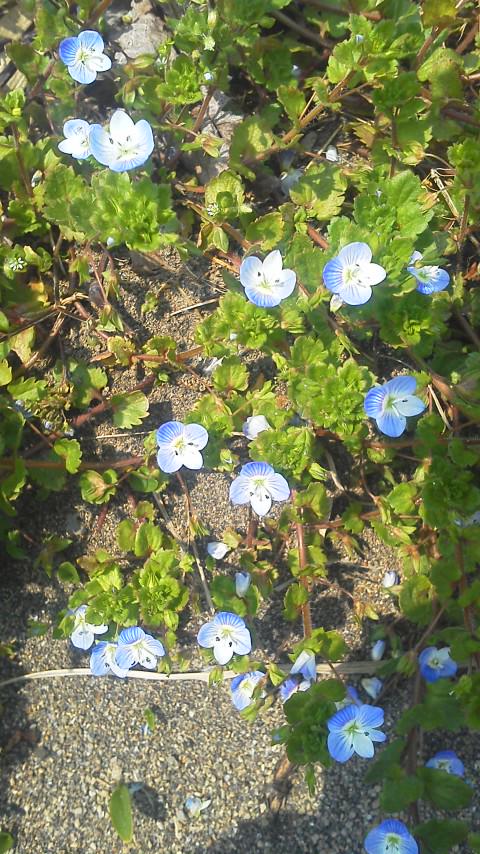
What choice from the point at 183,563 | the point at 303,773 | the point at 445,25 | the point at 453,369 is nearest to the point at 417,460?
the point at 453,369

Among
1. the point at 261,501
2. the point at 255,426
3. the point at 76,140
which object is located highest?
the point at 76,140

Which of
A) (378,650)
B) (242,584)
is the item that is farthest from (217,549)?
(378,650)

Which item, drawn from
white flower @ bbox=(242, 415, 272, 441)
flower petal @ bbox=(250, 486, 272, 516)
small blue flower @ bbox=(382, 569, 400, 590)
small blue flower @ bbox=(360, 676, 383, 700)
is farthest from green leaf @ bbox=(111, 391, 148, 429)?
Answer: small blue flower @ bbox=(360, 676, 383, 700)

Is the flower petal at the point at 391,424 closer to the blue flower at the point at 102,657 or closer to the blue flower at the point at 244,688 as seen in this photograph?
the blue flower at the point at 244,688

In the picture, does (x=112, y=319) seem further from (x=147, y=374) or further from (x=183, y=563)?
(x=183, y=563)

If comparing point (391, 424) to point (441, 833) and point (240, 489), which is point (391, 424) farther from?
point (441, 833)

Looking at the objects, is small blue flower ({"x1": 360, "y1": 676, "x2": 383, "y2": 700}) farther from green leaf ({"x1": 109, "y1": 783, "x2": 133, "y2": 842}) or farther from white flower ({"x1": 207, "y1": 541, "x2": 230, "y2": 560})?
green leaf ({"x1": 109, "y1": 783, "x2": 133, "y2": 842})
